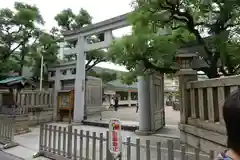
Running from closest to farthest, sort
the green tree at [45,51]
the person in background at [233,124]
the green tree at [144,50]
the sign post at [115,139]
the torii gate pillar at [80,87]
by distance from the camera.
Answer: the person in background at [233,124] < the sign post at [115,139] < the green tree at [144,50] < the torii gate pillar at [80,87] < the green tree at [45,51]

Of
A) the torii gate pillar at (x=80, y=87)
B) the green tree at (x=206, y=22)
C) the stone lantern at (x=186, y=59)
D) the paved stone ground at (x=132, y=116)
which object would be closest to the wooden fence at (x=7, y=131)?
the torii gate pillar at (x=80, y=87)

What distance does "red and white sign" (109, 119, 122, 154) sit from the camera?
3.30 meters

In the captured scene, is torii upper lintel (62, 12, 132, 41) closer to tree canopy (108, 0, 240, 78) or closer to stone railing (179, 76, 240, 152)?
tree canopy (108, 0, 240, 78)

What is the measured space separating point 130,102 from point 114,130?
26.9 metres

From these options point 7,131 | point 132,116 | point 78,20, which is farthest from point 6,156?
point 78,20

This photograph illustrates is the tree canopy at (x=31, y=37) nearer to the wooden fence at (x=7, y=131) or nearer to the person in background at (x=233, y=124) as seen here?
the wooden fence at (x=7, y=131)

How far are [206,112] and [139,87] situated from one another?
3659 millimetres

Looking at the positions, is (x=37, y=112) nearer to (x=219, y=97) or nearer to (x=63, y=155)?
(x=63, y=155)

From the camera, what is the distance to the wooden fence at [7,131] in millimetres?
6998

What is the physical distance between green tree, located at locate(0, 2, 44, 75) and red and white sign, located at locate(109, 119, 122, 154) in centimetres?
1197

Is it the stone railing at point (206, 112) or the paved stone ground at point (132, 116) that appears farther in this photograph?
the paved stone ground at point (132, 116)

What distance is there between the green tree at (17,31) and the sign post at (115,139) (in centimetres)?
1197

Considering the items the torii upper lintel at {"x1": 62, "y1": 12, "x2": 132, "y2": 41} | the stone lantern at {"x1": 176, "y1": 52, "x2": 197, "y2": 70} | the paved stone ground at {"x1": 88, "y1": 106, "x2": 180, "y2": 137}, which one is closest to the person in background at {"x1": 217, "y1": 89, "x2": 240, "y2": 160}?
the stone lantern at {"x1": 176, "y1": 52, "x2": 197, "y2": 70}

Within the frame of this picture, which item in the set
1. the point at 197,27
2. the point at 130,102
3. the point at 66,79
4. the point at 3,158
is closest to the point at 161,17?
the point at 197,27
